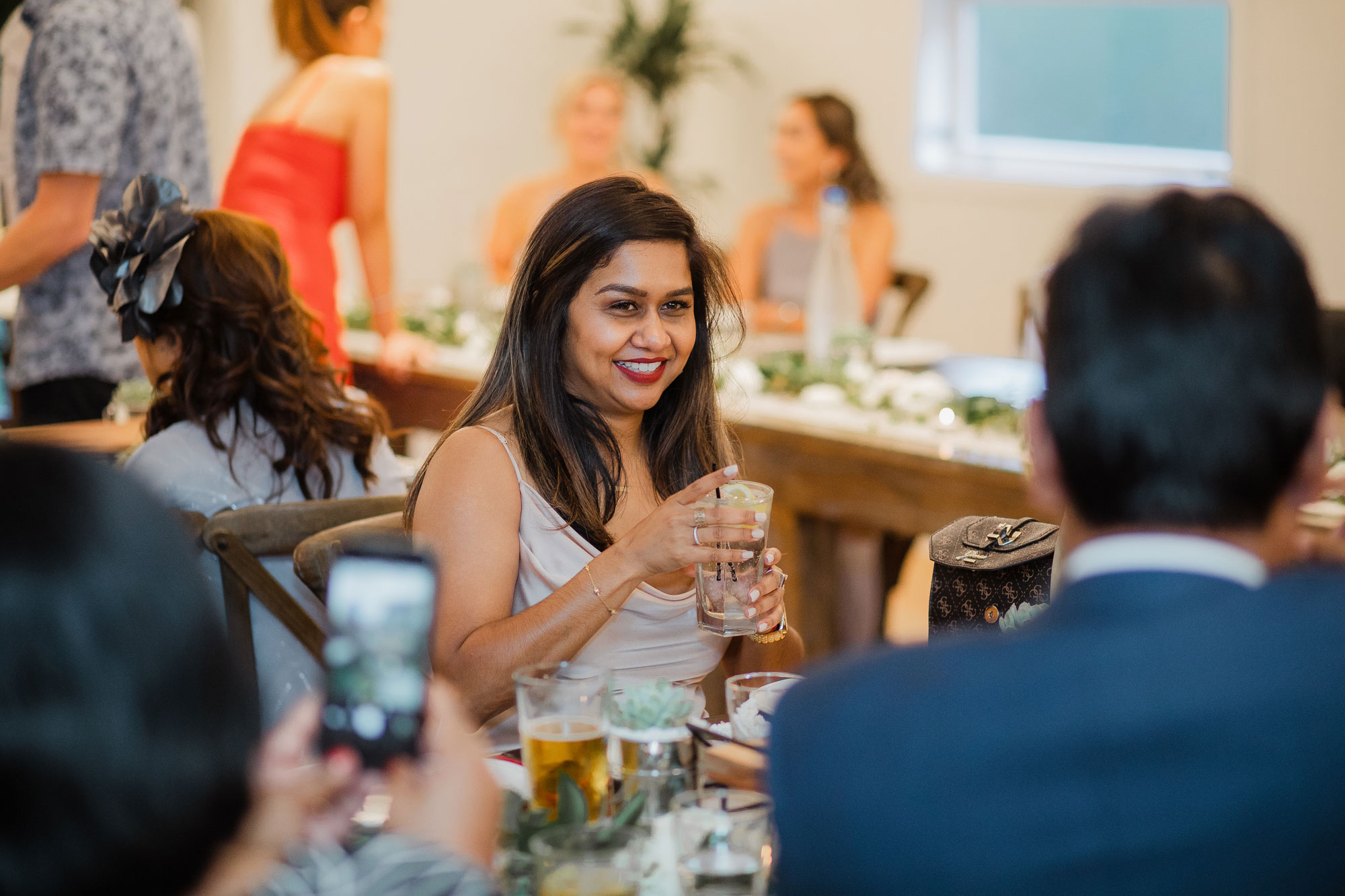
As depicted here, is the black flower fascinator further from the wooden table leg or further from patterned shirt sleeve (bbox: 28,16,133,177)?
the wooden table leg

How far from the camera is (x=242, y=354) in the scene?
2312mm

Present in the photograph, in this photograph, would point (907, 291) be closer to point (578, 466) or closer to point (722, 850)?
point (578, 466)

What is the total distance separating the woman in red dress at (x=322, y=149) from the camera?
357cm

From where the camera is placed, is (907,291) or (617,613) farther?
(907,291)

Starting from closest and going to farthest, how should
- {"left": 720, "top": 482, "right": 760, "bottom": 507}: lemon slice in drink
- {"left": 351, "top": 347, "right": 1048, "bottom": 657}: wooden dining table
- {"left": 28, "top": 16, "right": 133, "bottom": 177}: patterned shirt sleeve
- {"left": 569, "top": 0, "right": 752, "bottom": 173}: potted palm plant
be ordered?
{"left": 720, "top": 482, "right": 760, "bottom": 507}: lemon slice in drink < {"left": 28, "top": 16, "right": 133, "bottom": 177}: patterned shirt sleeve < {"left": 351, "top": 347, "right": 1048, "bottom": 657}: wooden dining table < {"left": 569, "top": 0, "right": 752, "bottom": 173}: potted palm plant

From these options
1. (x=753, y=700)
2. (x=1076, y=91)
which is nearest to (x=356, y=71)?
(x=753, y=700)

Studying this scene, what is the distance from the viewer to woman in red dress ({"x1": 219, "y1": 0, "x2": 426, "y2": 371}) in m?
3.57

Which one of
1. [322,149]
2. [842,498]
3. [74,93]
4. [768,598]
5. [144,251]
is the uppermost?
[74,93]

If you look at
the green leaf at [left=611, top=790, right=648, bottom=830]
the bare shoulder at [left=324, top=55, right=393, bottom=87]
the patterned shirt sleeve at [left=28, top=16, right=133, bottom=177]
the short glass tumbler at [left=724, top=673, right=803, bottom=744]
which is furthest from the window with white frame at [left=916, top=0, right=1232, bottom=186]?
the green leaf at [left=611, top=790, right=648, bottom=830]

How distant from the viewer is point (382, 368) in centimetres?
402

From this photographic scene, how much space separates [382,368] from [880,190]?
2156mm

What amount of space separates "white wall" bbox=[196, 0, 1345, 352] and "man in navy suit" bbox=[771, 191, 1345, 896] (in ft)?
15.0

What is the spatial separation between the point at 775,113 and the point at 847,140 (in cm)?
225

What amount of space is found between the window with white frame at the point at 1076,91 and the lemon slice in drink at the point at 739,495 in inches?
168
